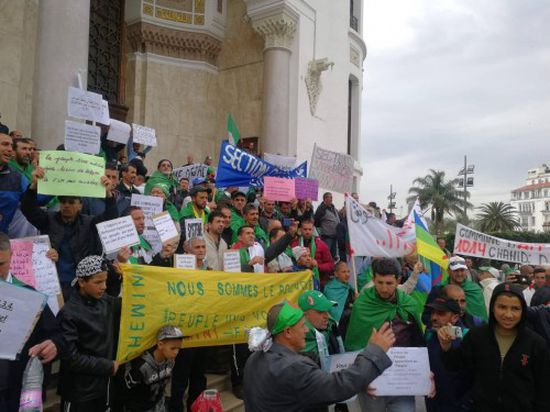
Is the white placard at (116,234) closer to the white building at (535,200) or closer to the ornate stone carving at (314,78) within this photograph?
the ornate stone carving at (314,78)

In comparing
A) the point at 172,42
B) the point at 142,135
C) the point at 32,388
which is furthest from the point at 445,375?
the point at 172,42

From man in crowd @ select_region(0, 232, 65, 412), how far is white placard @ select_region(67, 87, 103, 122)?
3.60 metres

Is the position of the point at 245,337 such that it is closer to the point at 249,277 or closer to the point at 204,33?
the point at 249,277

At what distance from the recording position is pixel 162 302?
161 inches

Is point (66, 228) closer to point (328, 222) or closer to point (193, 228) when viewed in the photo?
point (193, 228)

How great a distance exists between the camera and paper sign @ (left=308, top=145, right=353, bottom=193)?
981cm

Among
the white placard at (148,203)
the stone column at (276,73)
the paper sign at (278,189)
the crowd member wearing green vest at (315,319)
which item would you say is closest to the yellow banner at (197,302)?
the crowd member wearing green vest at (315,319)

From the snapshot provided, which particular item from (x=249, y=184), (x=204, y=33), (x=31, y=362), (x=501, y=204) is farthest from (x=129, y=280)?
(x=501, y=204)

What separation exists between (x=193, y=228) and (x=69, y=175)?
59.6 inches

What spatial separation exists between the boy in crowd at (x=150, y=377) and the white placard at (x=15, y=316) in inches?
33.9

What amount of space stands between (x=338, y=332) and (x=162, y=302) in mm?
1577

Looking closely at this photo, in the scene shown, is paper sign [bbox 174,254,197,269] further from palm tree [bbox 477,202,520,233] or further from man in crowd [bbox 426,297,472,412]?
palm tree [bbox 477,202,520,233]

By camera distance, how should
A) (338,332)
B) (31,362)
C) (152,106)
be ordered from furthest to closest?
1. (152,106)
2. (338,332)
3. (31,362)

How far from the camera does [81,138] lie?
5852mm
